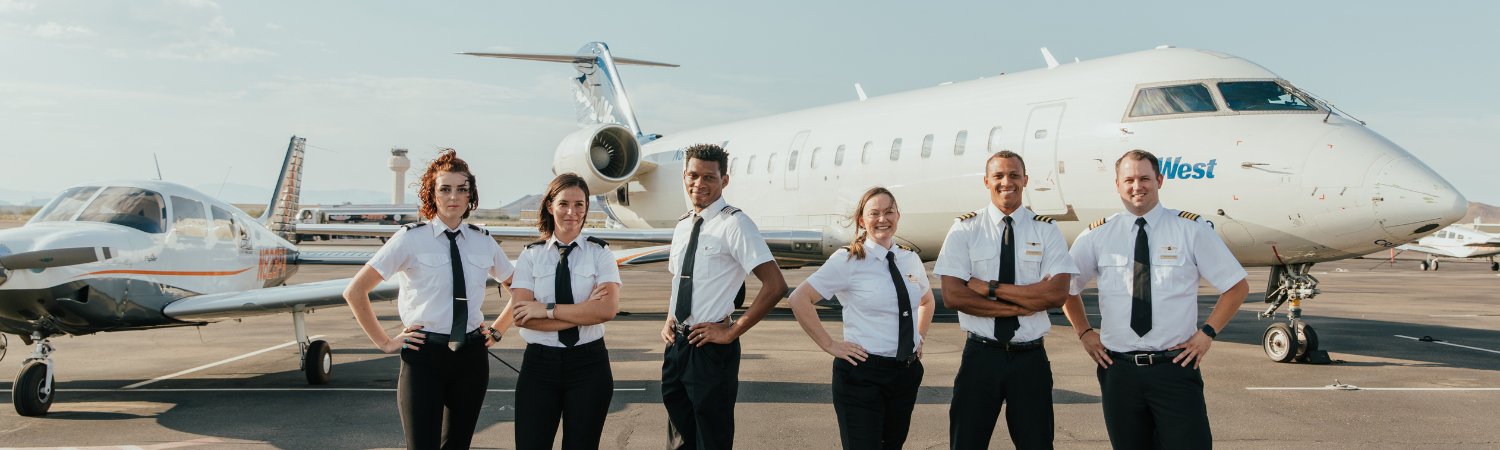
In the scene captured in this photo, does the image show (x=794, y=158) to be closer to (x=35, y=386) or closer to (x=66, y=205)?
(x=66, y=205)

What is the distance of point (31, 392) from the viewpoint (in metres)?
5.80

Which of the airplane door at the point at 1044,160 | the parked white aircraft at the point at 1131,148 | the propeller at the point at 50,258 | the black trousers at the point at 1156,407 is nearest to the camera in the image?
the black trousers at the point at 1156,407

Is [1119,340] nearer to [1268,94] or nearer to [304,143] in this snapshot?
[1268,94]

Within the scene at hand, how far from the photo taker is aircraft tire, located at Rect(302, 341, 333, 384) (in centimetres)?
696

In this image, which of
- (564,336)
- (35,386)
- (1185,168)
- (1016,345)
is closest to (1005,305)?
(1016,345)

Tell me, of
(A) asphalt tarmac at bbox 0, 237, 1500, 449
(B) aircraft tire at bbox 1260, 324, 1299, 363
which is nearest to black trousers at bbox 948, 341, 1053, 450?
(A) asphalt tarmac at bbox 0, 237, 1500, 449

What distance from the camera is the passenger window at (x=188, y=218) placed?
7.24 m

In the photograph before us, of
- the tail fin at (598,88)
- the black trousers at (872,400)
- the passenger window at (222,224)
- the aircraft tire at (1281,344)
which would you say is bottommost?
the aircraft tire at (1281,344)

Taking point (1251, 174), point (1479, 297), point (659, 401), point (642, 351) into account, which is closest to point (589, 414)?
point (659, 401)

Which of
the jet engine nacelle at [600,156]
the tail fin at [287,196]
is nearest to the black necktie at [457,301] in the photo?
the tail fin at [287,196]

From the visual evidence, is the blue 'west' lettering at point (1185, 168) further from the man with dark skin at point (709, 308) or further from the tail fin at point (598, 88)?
the tail fin at point (598, 88)

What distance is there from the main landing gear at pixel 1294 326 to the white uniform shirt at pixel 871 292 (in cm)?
622

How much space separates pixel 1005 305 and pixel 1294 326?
636cm

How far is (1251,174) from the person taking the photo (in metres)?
7.57
